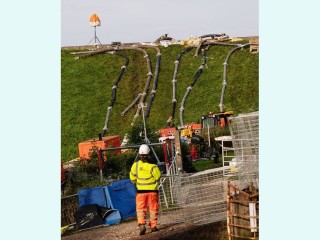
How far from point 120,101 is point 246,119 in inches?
168

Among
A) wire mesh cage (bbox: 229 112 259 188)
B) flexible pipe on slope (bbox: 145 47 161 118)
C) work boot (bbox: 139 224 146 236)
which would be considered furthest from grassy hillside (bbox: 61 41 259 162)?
work boot (bbox: 139 224 146 236)

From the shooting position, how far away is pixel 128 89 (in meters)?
15.6

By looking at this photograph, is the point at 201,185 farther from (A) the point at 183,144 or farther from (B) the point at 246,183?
(A) the point at 183,144

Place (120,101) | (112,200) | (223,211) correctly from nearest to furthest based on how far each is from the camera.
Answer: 1. (223,211)
2. (112,200)
3. (120,101)

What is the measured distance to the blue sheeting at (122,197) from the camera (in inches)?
487

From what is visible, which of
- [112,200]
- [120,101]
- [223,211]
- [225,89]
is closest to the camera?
[223,211]

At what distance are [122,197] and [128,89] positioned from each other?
3.58 meters

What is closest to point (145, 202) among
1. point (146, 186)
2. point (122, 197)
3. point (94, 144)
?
point (146, 186)

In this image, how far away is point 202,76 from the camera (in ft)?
47.2

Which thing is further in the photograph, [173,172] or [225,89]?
[225,89]

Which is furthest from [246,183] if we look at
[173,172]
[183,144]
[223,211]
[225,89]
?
[183,144]

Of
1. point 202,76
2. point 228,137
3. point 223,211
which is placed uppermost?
point 202,76

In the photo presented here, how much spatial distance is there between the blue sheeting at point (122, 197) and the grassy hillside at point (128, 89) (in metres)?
1.91

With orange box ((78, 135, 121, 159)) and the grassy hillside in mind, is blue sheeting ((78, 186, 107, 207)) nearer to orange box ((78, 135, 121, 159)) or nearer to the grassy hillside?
the grassy hillside
